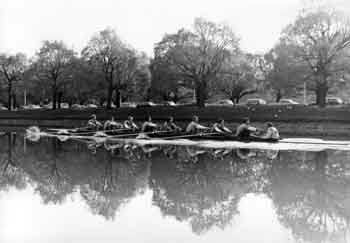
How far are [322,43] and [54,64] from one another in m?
49.7

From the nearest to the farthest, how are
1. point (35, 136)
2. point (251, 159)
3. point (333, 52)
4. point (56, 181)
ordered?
point (56, 181) → point (251, 159) → point (35, 136) → point (333, 52)

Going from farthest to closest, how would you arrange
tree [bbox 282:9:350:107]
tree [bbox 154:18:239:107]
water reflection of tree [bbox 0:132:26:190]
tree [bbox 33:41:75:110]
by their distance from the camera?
tree [bbox 33:41:75:110]
tree [bbox 154:18:239:107]
tree [bbox 282:9:350:107]
water reflection of tree [bbox 0:132:26:190]

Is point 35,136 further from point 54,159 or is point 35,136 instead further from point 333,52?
point 333,52

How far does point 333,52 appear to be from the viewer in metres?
50.7

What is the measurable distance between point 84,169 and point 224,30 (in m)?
46.3

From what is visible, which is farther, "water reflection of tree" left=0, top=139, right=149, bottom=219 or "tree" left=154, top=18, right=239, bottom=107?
"tree" left=154, top=18, right=239, bottom=107

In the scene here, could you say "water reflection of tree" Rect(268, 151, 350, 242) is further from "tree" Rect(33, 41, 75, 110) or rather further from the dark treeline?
"tree" Rect(33, 41, 75, 110)

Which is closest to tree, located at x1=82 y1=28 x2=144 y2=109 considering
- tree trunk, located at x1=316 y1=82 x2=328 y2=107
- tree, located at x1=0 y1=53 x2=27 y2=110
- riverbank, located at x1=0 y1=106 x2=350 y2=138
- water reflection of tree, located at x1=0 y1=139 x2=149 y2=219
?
riverbank, located at x1=0 y1=106 x2=350 y2=138

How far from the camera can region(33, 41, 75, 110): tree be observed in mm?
78875

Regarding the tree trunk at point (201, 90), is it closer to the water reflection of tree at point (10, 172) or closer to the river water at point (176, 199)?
the water reflection of tree at point (10, 172)

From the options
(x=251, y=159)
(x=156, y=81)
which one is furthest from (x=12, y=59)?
Answer: (x=251, y=159)

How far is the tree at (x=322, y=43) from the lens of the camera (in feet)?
164

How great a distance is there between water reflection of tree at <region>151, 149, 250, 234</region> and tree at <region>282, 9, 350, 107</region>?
3236 centimetres

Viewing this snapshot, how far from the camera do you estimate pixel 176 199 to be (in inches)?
572
